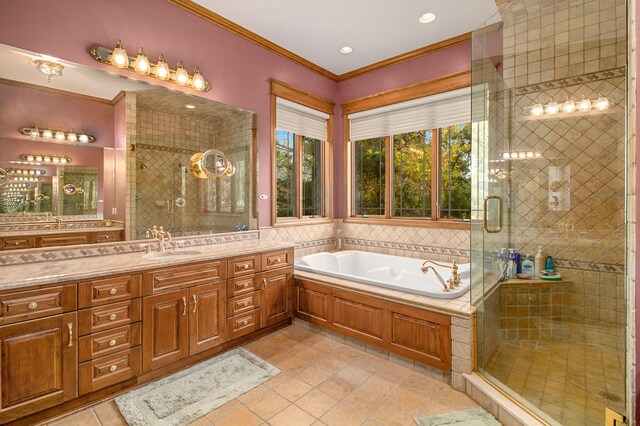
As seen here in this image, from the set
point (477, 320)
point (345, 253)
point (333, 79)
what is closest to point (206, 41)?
point (333, 79)

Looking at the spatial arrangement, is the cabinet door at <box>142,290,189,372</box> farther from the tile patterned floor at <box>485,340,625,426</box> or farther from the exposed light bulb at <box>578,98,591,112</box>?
the exposed light bulb at <box>578,98,591,112</box>

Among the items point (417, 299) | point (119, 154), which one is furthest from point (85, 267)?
point (417, 299)

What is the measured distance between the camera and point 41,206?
2.11 meters

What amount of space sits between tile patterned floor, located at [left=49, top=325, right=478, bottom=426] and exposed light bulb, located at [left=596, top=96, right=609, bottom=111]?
2439mm

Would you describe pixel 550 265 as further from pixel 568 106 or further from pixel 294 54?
pixel 294 54

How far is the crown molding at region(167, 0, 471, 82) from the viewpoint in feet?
9.37

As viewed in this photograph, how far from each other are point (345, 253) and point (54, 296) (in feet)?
9.43

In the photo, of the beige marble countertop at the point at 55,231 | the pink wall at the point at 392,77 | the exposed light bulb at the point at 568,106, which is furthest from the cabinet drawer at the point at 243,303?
the exposed light bulb at the point at 568,106

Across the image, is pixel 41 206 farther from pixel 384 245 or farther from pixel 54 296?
pixel 384 245

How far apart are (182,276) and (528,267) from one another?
9.53ft

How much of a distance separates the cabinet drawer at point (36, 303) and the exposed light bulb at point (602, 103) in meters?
3.91

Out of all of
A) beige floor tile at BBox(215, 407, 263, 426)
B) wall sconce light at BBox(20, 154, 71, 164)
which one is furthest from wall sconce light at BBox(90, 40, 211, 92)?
beige floor tile at BBox(215, 407, 263, 426)

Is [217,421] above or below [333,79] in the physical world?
below

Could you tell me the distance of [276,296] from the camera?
3023mm
